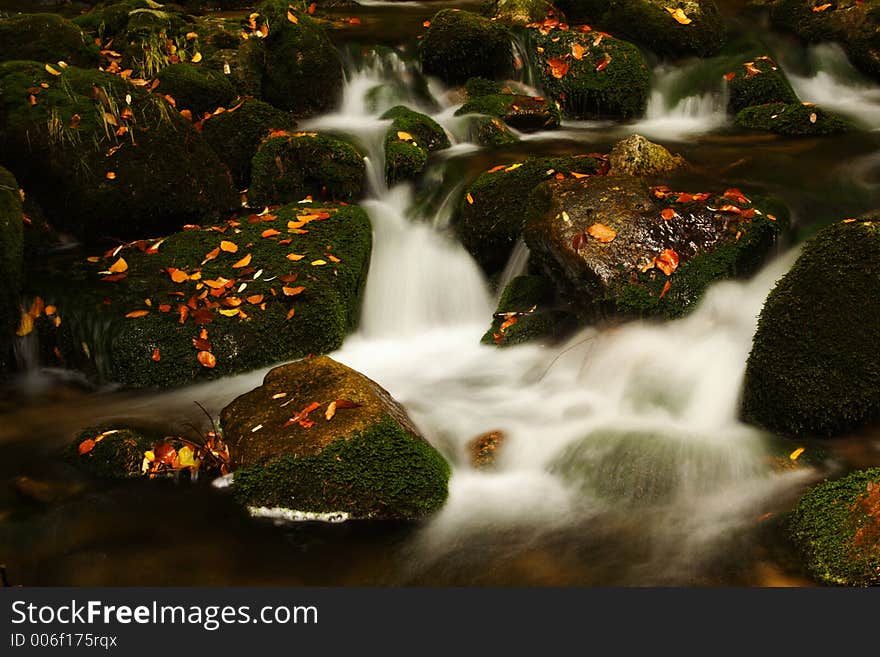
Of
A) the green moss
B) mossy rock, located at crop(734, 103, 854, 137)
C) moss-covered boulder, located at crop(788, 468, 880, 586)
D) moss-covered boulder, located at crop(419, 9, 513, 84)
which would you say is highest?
moss-covered boulder, located at crop(419, 9, 513, 84)

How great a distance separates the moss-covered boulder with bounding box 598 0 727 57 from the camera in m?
12.2

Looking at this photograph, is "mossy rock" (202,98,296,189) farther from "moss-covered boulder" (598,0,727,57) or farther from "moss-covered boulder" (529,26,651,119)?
"moss-covered boulder" (598,0,727,57)

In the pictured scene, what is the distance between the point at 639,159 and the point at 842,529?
4732 millimetres

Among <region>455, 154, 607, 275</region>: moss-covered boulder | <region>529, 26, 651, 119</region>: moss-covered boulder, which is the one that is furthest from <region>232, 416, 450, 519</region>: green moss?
<region>529, 26, 651, 119</region>: moss-covered boulder

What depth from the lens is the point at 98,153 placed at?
798 cm

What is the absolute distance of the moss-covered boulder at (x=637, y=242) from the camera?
258 inches

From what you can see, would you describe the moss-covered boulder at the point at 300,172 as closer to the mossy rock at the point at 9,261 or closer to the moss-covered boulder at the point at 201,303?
the moss-covered boulder at the point at 201,303

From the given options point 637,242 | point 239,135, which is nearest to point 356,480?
point 637,242

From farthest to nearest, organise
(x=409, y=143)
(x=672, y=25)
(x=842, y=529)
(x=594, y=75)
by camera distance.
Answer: (x=672, y=25) → (x=594, y=75) → (x=409, y=143) → (x=842, y=529)

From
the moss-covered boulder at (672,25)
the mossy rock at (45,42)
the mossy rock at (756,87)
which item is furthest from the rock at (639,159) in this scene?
the mossy rock at (45,42)

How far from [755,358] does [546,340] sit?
5.97 feet

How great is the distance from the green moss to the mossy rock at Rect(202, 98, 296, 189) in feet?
16.6

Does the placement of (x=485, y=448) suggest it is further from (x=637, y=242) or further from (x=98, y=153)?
(x=98, y=153)

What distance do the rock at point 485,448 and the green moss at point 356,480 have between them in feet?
1.66
